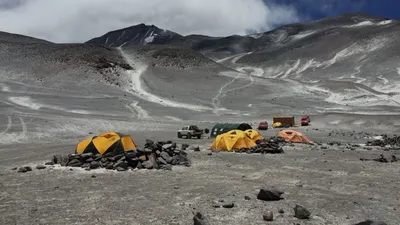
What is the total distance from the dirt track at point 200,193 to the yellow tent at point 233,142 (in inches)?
218

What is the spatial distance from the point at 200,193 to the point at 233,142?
42.6 ft

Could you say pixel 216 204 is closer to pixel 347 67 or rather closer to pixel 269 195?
pixel 269 195

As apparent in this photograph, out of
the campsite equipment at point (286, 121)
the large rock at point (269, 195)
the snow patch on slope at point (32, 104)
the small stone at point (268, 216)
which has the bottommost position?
the small stone at point (268, 216)

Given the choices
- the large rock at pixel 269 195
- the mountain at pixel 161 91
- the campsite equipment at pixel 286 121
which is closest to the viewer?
the large rock at pixel 269 195

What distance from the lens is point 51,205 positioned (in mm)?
11352

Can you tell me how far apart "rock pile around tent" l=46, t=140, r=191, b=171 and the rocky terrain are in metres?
0.07

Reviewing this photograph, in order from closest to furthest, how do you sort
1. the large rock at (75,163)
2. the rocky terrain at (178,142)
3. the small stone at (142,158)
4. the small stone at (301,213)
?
the small stone at (301,213) < the rocky terrain at (178,142) < the large rock at (75,163) < the small stone at (142,158)

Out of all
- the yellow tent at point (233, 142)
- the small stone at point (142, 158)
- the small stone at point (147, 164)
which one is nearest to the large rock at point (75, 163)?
the small stone at point (142, 158)

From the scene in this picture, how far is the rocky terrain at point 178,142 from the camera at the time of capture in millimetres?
11078

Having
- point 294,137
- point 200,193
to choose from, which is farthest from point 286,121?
point 200,193

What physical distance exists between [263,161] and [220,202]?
9.51 metres

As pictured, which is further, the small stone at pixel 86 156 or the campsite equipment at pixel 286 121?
the campsite equipment at pixel 286 121

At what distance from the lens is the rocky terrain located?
36.3ft

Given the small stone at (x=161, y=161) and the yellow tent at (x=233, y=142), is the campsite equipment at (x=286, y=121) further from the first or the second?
the small stone at (x=161, y=161)
